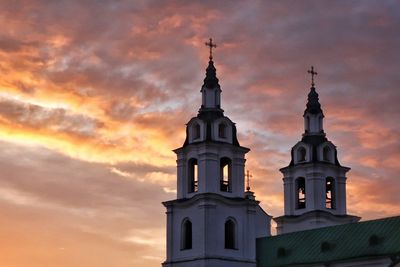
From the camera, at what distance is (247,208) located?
93.5 meters

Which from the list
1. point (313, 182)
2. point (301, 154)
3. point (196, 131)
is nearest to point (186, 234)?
point (196, 131)

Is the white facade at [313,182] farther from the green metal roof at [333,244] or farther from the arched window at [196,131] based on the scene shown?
the arched window at [196,131]

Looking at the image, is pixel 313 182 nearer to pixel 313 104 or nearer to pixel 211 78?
pixel 313 104

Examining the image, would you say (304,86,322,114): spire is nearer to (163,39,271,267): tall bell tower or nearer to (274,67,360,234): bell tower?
(274,67,360,234): bell tower

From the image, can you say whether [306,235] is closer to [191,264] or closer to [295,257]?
[295,257]

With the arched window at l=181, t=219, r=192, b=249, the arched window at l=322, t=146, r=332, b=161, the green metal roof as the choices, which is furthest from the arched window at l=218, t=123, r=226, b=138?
the arched window at l=322, t=146, r=332, b=161

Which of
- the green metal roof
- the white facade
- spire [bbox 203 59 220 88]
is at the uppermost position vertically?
spire [bbox 203 59 220 88]

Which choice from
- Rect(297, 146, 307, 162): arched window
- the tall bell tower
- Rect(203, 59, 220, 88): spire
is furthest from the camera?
Rect(297, 146, 307, 162): arched window

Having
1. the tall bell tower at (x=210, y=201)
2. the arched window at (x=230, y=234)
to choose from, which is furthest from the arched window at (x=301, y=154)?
the arched window at (x=230, y=234)

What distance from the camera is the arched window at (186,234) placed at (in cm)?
9262

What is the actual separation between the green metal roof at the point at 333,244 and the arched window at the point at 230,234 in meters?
3.16

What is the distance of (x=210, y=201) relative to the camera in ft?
298

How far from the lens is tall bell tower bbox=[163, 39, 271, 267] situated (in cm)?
9088

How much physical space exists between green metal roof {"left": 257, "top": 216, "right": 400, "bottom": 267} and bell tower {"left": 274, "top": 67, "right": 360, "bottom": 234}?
890 centimetres
